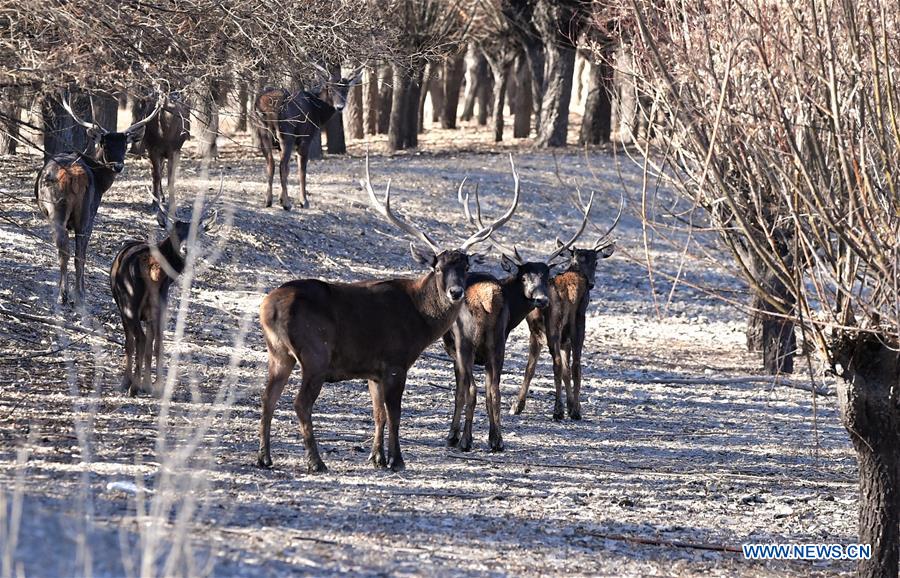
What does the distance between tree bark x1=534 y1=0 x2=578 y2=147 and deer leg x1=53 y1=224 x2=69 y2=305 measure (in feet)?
53.2

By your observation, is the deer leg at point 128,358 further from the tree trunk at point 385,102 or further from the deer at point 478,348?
the tree trunk at point 385,102

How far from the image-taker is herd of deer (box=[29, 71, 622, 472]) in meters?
9.27

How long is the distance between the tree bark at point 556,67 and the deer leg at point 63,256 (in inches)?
639

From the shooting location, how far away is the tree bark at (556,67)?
2930 cm

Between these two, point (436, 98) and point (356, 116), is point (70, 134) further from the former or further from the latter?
point (436, 98)

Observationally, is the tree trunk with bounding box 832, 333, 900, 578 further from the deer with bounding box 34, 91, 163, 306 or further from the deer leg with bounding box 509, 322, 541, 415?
the deer with bounding box 34, 91, 163, 306

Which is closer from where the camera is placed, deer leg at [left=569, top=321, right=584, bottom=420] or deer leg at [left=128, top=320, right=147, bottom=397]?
deer leg at [left=128, top=320, right=147, bottom=397]

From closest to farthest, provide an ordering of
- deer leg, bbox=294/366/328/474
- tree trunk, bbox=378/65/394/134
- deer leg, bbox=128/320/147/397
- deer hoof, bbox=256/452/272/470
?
deer leg, bbox=294/366/328/474
deer hoof, bbox=256/452/272/470
deer leg, bbox=128/320/147/397
tree trunk, bbox=378/65/394/134

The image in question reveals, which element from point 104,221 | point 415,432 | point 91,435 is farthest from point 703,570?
point 104,221

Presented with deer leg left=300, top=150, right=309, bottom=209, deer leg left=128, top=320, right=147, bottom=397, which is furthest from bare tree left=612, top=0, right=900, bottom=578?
deer leg left=300, top=150, right=309, bottom=209

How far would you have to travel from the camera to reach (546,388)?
13.9 m

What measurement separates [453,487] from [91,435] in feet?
9.02

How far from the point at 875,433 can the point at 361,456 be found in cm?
396

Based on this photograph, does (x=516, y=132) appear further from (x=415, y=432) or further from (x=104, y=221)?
(x=415, y=432)
